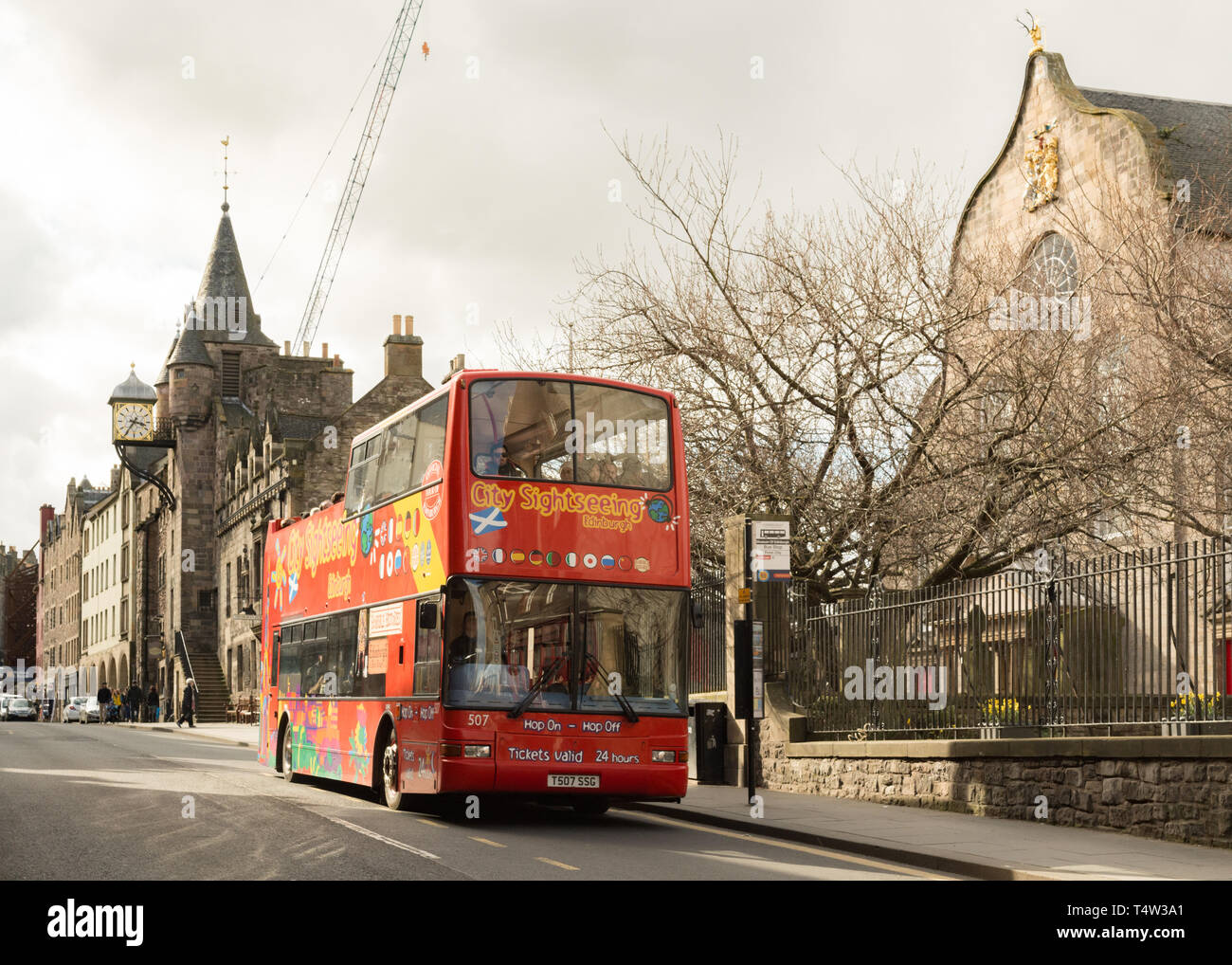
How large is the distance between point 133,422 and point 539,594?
204 ft

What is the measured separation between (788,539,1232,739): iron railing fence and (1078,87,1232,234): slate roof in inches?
657

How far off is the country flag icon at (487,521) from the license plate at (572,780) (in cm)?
252

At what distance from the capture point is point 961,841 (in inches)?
502

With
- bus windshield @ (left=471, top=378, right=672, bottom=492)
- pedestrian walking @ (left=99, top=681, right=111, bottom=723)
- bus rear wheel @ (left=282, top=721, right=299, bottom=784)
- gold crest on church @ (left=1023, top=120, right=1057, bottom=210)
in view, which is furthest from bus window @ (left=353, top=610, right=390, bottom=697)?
pedestrian walking @ (left=99, top=681, right=111, bottom=723)

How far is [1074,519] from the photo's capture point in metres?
19.8

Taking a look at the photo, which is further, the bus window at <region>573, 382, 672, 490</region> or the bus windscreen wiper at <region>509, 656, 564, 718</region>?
the bus window at <region>573, 382, 672, 490</region>

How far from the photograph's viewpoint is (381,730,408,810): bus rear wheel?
1543cm

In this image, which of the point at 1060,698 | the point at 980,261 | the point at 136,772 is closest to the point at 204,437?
the point at 136,772

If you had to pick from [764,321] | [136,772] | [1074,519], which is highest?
[764,321]

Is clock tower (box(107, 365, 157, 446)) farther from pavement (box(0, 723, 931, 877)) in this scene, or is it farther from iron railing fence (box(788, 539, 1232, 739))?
iron railing fence (box(788, 539, 1232, 739))

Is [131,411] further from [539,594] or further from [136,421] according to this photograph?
[539,594]

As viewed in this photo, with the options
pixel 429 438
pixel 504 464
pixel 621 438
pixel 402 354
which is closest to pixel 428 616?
pixel 504 464

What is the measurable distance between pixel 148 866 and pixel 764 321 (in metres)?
13.4

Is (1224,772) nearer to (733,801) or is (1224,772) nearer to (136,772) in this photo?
(733,801)
